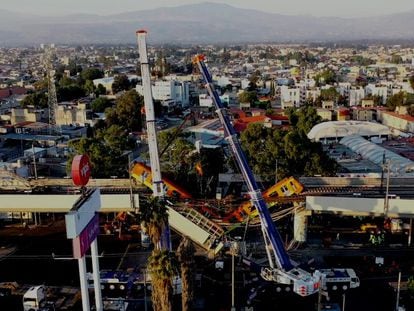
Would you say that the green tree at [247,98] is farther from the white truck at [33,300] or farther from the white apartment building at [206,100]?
the white truck at [33,300]

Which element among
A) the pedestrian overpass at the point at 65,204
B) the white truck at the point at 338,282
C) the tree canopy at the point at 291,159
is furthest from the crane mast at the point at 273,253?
the tree canopy at the point at 291,159

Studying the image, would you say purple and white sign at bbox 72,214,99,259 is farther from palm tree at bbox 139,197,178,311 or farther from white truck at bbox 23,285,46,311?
white truck at bbox 23,285,46,311

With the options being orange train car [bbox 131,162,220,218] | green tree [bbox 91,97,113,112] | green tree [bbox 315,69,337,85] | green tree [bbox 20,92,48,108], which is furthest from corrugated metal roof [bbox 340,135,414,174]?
green tree [bbox 315,69,337,85]

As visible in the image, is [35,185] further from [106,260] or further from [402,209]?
[402,209]

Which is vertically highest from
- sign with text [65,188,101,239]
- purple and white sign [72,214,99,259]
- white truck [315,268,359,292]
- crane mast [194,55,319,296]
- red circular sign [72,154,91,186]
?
red circular sign [72,154,91,186]

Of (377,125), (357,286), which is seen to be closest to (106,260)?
(357,286)

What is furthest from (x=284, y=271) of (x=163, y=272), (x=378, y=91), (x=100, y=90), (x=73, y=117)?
(x=100, y=90)
